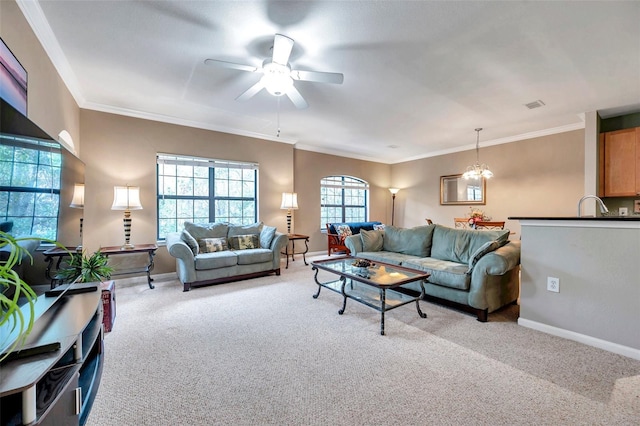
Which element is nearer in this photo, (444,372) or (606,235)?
(444,372)

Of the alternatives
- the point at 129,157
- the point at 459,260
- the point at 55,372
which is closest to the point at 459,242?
the point at 459,260

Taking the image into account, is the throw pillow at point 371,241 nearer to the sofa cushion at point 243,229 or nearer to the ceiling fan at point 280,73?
the sofa cushion at point 243,229

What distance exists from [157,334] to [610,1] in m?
4.54

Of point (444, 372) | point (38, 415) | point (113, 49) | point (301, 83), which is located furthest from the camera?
point (301, 83)

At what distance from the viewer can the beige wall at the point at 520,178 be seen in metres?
4.80

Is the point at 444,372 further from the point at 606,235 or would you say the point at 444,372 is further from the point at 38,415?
the point at 38,415

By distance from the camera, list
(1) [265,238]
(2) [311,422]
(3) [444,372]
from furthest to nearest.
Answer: (1) [265,238] → (3) [444,372] → (2) [311,422]

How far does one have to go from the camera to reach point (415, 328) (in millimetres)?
2549

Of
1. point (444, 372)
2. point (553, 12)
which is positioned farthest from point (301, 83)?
point (444, 372)

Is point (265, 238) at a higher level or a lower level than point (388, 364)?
higher

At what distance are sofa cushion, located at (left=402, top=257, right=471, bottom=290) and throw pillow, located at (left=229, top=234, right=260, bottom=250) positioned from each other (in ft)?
8.54

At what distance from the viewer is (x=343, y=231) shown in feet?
20.4

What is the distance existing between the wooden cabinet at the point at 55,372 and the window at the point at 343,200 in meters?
5.50

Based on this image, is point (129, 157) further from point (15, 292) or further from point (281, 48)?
point (15, 292)
